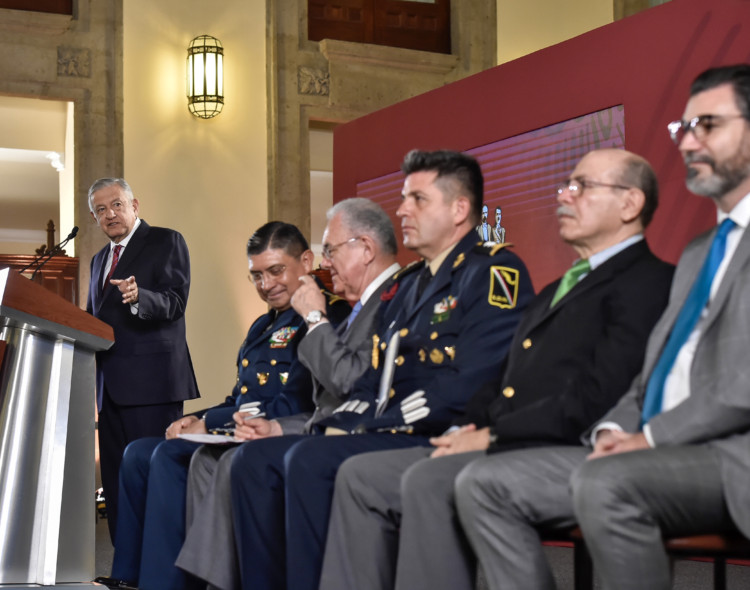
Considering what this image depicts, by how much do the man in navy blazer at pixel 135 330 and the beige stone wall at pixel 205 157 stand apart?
328cm

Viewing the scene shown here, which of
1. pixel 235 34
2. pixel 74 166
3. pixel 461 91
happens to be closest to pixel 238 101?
pixel 235 34

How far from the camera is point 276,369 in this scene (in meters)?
3.35

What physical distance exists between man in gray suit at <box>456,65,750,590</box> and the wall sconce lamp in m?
5.96

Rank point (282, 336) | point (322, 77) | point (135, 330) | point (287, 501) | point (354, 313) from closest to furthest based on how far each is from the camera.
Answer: point (287, 501) → point (354, 313) → point (282, 336) → point (135, 330) → point (322, 77)

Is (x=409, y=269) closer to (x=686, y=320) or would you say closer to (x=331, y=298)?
(x=331, y=298)

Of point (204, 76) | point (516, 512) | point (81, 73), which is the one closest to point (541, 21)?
point (204, 76)

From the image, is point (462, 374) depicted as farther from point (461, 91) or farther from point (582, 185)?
point (461, 91)

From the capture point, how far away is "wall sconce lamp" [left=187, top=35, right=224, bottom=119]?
7723 millimetres

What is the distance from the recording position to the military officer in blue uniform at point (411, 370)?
249 centimetres

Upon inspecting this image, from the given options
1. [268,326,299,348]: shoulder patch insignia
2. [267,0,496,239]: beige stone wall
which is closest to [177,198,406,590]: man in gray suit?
[268,326,299,348]: shoulder patch insignia

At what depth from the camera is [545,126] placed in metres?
5.32

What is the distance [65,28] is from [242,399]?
194 inches

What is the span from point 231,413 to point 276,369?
26 centimetres

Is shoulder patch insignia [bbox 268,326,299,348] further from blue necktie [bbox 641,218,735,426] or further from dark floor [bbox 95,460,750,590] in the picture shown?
blue necktie [bbox 641,218,735,426]
